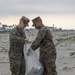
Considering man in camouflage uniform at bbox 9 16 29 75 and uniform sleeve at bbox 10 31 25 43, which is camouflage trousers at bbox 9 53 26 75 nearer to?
man in camouflage uniform at bbox 9 16 29 75

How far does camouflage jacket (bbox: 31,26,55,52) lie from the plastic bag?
25 centimetres

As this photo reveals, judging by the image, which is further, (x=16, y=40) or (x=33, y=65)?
(x=16, y=40)

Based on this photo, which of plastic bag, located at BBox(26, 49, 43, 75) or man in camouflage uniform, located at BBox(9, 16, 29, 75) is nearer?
plastic bag, located at BBox(26, 49, 43, 75)

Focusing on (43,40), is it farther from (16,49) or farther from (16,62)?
(16,62)

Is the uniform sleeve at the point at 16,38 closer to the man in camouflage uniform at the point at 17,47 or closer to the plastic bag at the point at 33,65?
the man in camouflage uniform at the point at 17,47

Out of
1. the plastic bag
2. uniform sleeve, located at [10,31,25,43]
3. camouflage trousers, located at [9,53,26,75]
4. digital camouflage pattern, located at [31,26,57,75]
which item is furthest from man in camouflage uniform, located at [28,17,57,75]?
camouflage trousers, located at [9,53,26,75]

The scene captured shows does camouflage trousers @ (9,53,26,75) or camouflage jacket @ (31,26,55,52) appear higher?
camouflage jacket @ (31,26,55,52)

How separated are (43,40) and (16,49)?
30.1 inches

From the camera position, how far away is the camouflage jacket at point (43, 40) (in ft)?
31.5

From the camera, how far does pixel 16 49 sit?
995 cm

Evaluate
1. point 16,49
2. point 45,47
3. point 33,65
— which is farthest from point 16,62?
point 45,47

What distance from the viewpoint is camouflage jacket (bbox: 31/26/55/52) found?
31.5 ft

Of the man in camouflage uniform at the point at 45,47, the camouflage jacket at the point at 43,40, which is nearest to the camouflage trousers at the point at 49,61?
the man in camouflage uniform at the point at 45,47

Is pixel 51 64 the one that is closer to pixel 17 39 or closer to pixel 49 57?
pixel 49 57
